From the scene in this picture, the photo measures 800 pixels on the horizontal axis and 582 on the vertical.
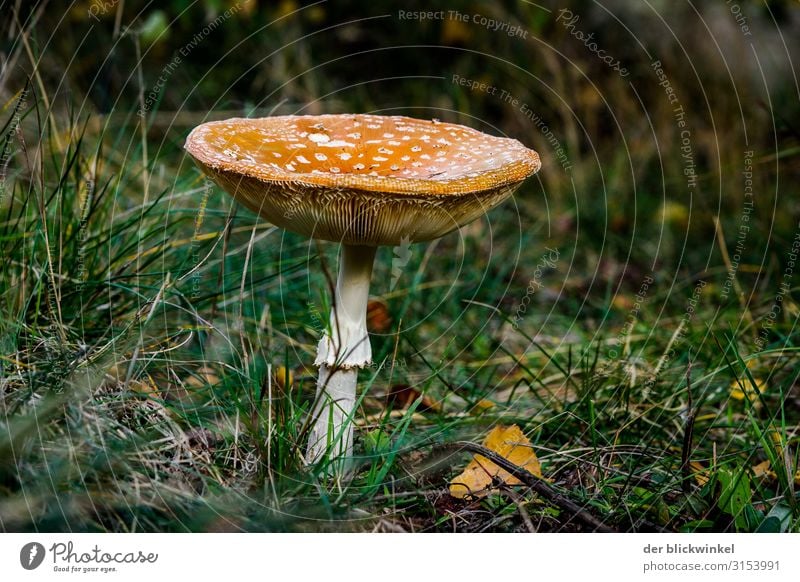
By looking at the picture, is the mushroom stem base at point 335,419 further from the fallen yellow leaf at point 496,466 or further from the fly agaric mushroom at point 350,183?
the fallen yellow leaf at point 496,466

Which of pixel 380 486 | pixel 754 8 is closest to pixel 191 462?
pixel 380 486

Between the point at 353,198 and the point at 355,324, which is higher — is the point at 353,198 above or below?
above

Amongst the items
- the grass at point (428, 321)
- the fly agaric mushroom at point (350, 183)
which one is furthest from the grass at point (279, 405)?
the fly agaric mushroom at point (350, 183)
